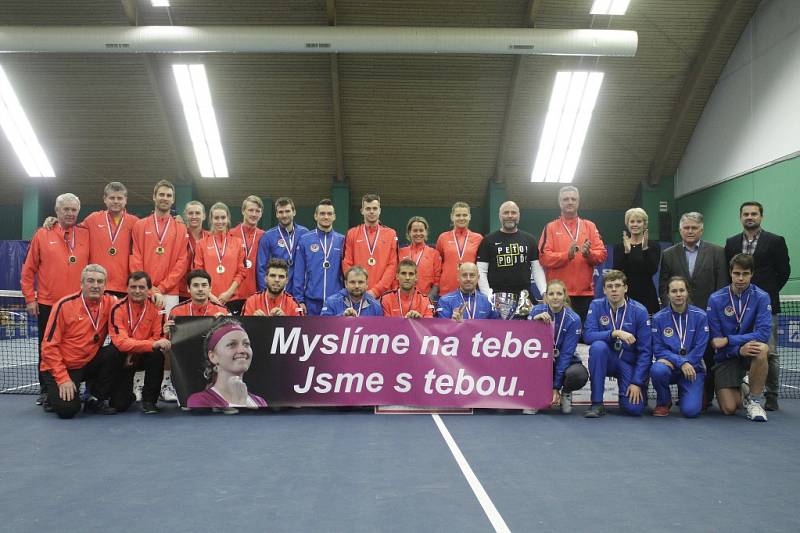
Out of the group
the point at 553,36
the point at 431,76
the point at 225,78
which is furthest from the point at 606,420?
the point at 225,78

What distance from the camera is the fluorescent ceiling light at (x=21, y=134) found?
16.1m

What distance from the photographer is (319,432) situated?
195 inches

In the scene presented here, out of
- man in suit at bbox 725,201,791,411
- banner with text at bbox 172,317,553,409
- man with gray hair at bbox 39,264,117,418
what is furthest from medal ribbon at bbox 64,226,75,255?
man in suit at bbox 725,201,791,411

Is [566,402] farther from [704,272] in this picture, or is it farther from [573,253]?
[704,272]

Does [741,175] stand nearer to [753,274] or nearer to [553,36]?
[553,36]

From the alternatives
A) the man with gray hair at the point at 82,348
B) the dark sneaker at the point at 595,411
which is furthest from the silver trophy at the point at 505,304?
the man with gray hair at the point at 82,348

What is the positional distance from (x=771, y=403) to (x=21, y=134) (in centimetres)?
1857

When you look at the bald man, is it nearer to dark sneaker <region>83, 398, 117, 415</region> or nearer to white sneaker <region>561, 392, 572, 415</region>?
white sneaker <region>561, 392, 572, 415</region>

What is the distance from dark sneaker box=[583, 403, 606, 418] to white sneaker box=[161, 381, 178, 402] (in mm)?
3966

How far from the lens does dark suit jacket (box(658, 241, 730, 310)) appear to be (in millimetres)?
6613

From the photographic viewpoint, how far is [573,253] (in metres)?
6.65

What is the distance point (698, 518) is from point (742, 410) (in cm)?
378

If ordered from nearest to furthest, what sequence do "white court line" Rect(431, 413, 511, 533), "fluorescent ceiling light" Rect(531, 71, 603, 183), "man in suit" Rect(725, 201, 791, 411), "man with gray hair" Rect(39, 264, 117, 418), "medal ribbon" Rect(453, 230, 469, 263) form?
"white court line" Rect(431, 413, 511, 533) → "man with gray hair" Rect(39, 264, 117, 418) → "man in suit" Rect(725, 201, 791, 411) → "medal ribbon" Rect(453, 230, 469, 263) → "fluorescent ceiling light" Rect(531, 71, 603, 183)

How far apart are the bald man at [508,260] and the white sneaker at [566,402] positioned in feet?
3.87
